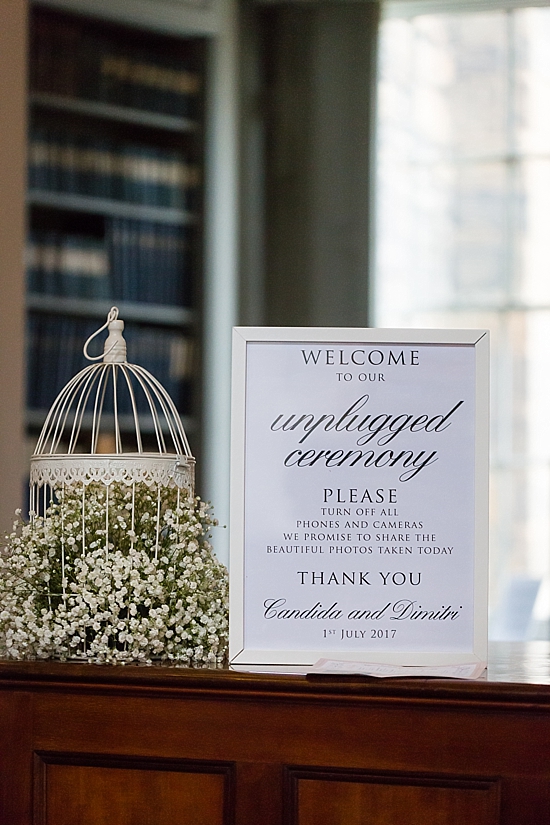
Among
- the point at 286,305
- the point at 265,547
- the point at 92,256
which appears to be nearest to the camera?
the point at 265,547

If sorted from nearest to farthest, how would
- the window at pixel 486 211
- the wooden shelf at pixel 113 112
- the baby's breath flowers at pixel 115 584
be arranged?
the baby's breath flowers at pixel 115 584 < the wooden shelf at pixel 113 112 < the window at pixel 486 211

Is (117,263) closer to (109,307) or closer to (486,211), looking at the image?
(109,307)

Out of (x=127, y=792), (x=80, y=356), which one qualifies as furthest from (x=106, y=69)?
(x=127, y=792)

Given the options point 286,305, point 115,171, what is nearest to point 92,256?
point 115,171

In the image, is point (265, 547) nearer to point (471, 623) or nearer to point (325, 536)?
point (325, 536)

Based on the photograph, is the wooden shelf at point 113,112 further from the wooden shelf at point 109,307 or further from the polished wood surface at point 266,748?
the polished wood surface at point 266,748

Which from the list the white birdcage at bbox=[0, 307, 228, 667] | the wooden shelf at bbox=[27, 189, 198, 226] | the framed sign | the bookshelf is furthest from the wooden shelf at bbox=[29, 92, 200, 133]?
the framed sign

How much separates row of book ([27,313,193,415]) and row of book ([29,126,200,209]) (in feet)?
1.70

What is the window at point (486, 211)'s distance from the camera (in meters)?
4.50

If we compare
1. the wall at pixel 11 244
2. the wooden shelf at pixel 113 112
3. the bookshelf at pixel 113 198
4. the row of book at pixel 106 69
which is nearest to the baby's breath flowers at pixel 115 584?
the wall at pixel 11 244

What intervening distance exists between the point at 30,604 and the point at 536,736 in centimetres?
58

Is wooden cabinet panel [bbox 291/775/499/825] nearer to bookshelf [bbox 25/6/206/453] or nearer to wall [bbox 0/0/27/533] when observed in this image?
wall [bbox 0/0/27/533]

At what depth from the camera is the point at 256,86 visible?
450 cm

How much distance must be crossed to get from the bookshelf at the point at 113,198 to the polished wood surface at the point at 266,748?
276 centimetres
